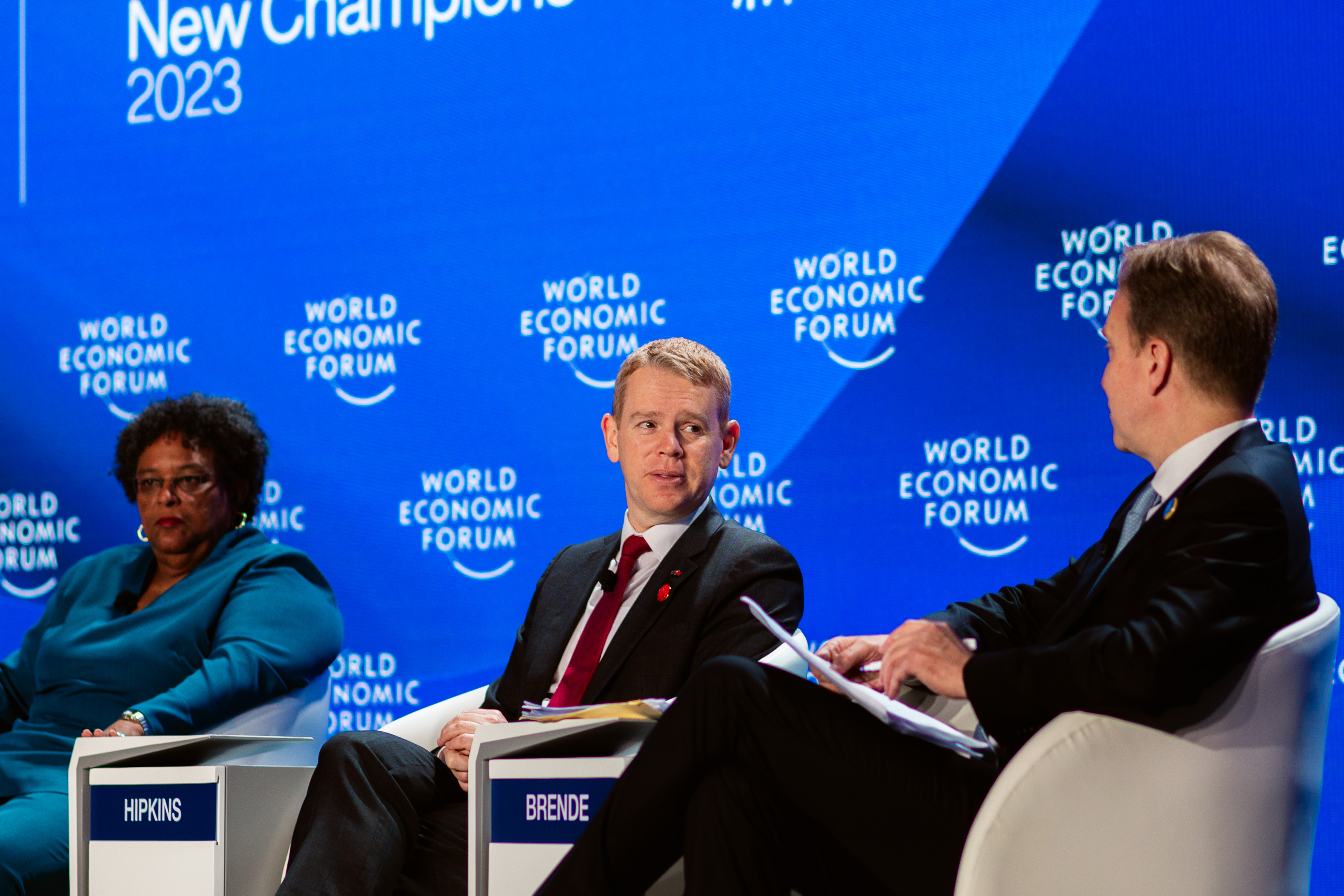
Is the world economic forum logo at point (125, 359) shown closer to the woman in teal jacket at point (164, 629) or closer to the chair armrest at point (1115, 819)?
the woman in teal jacket at point (164, 629)

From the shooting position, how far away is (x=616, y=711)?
1990mm

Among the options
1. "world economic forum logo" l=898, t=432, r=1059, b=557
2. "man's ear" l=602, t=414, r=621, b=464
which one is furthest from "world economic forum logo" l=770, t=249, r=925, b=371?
"man's ear" l=602, t=414, r=621, b=464

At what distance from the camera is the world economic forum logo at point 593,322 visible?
3678 mm

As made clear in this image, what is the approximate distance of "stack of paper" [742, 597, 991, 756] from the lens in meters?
1.73

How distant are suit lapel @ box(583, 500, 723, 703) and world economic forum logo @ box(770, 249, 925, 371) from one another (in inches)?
36.6

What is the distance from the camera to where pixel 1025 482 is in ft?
10.6

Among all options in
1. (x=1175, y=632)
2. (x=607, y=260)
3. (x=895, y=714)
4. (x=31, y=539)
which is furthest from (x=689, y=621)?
(x=31, y=539)

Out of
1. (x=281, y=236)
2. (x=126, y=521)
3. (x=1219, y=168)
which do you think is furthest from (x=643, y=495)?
(x=126, y=521)

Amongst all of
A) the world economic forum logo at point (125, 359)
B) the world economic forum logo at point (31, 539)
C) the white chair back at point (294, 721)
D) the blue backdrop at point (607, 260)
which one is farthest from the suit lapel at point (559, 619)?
the world economic forum logo at point (31, 539)

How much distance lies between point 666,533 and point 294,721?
1059mm

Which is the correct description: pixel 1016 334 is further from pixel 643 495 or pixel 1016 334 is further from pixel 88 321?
pixel 88 321

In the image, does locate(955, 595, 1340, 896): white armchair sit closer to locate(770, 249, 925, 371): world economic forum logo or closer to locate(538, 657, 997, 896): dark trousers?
locate(538, 657, 997, 896): dark trousers

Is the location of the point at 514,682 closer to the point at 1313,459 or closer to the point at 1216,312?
the point at 1216,312

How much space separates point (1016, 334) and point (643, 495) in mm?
1155
